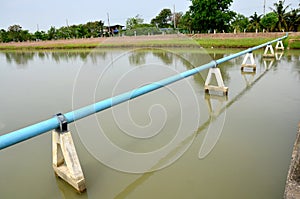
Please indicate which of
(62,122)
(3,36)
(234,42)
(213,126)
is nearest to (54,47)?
(234,42)

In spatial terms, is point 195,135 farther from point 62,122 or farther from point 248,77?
point 248,77

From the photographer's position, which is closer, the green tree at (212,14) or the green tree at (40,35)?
the green tree at (212,14)

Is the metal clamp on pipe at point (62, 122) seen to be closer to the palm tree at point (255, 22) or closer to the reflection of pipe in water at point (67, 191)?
the reflection of pipe in water at point (67, 191)

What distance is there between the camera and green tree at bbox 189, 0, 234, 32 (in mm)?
17094

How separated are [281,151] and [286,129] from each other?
1.68 ft

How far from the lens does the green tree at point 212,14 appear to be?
17.1 meters

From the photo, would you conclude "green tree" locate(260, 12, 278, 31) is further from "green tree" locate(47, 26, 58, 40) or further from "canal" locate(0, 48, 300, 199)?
"green tree" locate(47, 26, 58, 40)

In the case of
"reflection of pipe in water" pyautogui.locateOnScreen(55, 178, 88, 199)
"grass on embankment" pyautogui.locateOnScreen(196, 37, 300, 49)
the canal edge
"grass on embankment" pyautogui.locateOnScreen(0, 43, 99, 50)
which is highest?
"grass on embankment" pyautogui.locateOnScreen(0, 43, 99, 50)

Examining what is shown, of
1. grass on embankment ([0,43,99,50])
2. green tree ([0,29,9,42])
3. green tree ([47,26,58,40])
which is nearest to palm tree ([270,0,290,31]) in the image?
grass on embankment ([0,43,99,50])

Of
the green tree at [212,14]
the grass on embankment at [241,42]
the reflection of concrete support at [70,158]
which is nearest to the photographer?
the reflection of concrete support at [70,158]

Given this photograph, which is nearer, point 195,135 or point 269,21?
point 195,135

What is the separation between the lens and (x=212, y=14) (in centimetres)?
1722

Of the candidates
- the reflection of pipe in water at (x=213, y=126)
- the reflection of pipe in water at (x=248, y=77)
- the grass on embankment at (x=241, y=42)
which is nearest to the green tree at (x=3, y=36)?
the grass on embankment at (x=241, y=42)

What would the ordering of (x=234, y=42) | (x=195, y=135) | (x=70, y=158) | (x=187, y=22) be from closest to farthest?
(x=70, y=158) → (x=195, y=135) → (x=234, y=42) → (x=187, y=22)
